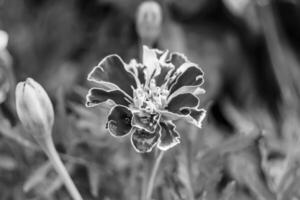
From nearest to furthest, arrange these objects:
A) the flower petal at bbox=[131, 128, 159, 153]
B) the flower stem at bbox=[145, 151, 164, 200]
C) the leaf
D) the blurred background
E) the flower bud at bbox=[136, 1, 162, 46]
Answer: the flower petal at bbox=[131, 128, 159, 153] < the flower stem at bbox=[145, 151, 164, 200] < the leaf < the flower bud at bbox=[136, 1, 162, 46] < the blurred background

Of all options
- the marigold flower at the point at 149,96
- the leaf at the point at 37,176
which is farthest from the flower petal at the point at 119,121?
the leaf at the point at 37,176

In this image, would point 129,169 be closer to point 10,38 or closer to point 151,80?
point 151,80

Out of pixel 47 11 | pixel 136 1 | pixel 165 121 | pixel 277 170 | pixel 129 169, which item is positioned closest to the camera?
pixel 165 121

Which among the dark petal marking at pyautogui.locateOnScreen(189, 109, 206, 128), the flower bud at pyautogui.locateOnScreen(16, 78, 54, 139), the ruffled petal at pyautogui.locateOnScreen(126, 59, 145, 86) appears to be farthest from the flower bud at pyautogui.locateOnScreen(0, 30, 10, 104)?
the dark petal marking at pyautogui.locateOnScreen(189, 109, 206, 128)

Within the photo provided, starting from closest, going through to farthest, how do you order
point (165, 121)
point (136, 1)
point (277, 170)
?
1. point (165, 121)
2. point (277, 170)
3. point (136, 1)

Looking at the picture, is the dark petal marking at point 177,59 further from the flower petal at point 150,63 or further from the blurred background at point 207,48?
the blurred background at point 207,48

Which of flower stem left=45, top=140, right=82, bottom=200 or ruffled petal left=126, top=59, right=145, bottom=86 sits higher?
ruffled petal left=126, top=59, right=145, bottom=86

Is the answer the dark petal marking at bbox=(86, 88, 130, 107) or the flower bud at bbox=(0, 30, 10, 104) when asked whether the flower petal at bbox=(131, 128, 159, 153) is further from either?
the flower bud at bbox=(0, 30, 10, 104)

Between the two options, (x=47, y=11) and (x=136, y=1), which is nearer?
(x=136, y=1)

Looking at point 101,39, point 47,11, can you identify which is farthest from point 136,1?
point 47,11
